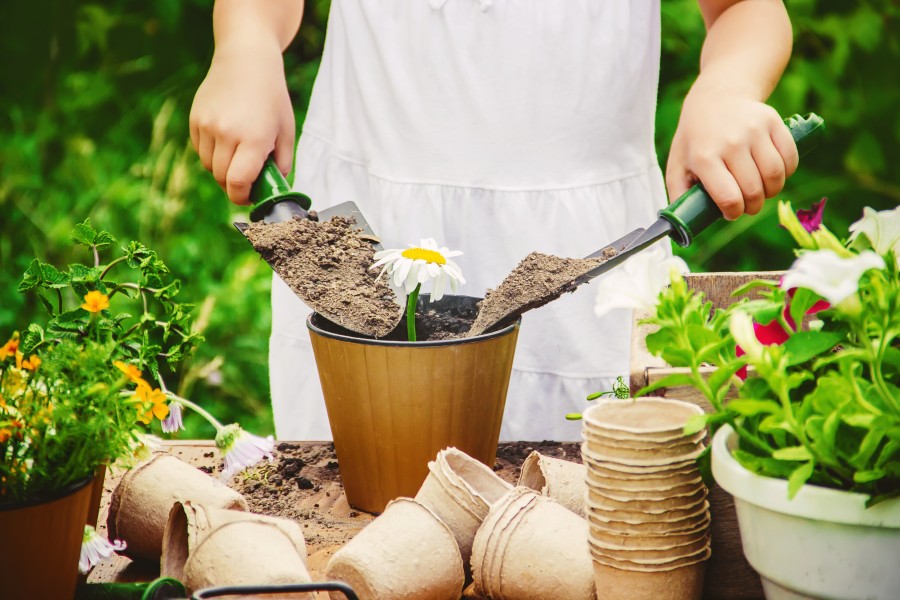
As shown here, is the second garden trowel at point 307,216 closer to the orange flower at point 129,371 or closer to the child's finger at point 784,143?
the orange flower at point 129,371

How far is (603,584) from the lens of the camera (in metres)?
0.69

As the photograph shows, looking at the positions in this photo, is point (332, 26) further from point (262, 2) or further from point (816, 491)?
point (816, 491)

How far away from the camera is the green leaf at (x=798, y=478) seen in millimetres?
557

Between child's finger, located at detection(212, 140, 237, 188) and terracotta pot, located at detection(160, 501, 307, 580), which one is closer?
terracotta pot, located at detection(160, 501, 307, 580)

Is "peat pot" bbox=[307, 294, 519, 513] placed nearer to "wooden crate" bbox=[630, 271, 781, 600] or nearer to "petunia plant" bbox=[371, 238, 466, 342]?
"petunia plant" bbox=[371, 238, 466, 342]

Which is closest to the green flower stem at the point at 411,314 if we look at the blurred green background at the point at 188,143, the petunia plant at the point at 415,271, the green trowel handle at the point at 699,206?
the petunia plant at the point at 415,271

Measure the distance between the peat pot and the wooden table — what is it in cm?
3

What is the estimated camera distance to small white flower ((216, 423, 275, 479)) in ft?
2.93

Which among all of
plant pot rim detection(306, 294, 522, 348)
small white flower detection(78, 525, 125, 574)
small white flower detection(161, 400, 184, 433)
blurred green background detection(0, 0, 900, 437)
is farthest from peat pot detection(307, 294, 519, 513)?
blurred green background detection(0, 0, 900, 437)

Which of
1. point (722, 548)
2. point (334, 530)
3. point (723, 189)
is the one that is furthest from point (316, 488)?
point (723, 189)

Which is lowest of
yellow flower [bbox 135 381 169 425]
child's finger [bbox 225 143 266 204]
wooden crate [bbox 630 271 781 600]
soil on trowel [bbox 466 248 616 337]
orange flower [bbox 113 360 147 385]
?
wooden crate [bbox 630 271 781 600]

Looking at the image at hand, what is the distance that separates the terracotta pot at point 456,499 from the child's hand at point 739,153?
0.44m

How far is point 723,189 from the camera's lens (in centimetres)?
104

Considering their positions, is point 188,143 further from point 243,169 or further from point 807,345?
point 807,345
